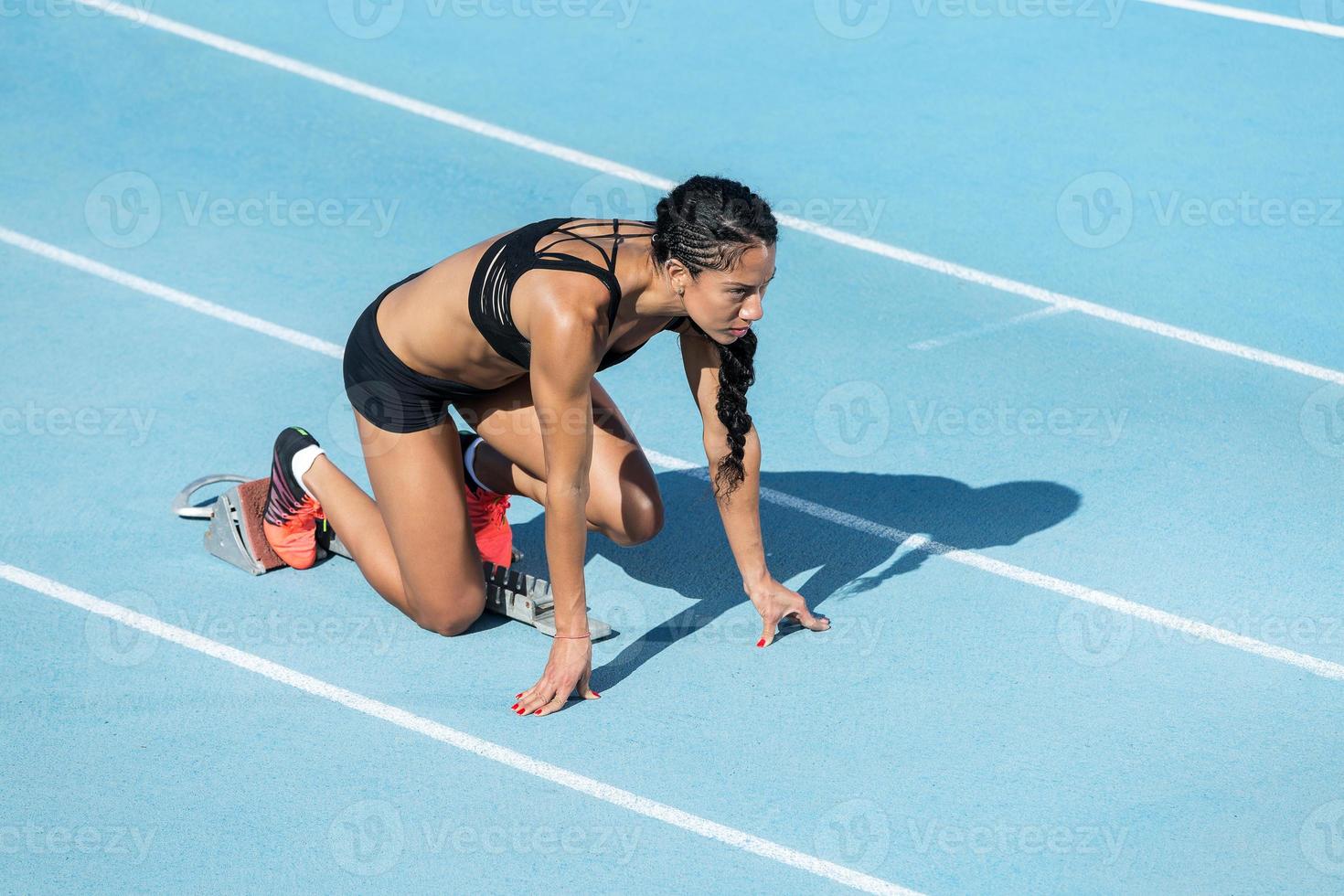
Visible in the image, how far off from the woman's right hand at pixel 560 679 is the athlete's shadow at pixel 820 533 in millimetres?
527

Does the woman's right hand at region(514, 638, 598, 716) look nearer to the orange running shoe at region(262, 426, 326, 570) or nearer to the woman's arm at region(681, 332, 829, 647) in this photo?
the woman's arm at region(681, 332, 829, 647)

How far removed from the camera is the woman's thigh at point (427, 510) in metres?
5.10

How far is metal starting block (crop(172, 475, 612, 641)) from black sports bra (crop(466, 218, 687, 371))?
3.36 ft

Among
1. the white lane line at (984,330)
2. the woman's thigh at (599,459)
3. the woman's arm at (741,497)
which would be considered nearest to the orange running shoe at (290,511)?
the woman's thigh at (599,459)

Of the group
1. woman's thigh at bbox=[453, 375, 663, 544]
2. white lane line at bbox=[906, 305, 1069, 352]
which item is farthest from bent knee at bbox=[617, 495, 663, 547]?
white lane line at bbox=[906, 305, 1069, 352]

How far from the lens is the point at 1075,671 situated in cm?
513

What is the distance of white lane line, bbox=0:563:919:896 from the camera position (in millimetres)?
4316

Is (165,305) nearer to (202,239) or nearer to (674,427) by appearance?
(202,239)

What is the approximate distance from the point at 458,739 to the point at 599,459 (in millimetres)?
1113

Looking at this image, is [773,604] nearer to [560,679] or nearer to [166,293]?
[560,679]

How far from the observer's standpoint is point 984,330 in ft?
24.1

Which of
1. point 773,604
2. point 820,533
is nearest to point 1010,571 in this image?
point 820,533

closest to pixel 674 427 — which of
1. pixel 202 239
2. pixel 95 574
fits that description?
pixel 95 574

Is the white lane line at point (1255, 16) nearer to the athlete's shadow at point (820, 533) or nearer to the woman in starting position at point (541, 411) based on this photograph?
the athlete's shadow at point (820, 533)
